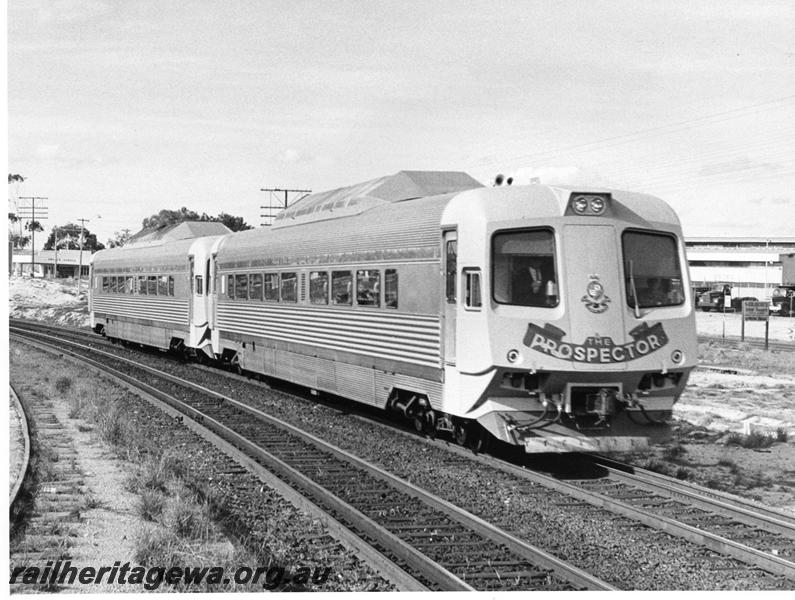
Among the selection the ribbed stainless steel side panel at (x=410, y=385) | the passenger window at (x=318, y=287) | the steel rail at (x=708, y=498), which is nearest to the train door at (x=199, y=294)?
the passenger window at (x=318, y=287)

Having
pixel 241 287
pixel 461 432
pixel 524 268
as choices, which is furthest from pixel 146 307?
pixel 524 268

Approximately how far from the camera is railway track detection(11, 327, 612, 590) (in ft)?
23.3

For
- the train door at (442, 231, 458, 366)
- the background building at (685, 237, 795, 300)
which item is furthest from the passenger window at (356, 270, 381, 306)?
the background building at (685, 237, 795, 300)

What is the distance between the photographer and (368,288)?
13.3 metres

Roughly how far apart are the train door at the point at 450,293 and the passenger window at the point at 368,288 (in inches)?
75.5

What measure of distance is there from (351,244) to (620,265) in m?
4.69

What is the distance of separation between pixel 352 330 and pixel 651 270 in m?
4.76

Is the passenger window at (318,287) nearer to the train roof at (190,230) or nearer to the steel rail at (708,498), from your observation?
the steel rail at (708,498)

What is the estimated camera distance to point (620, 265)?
1045cm

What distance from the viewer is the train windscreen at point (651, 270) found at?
10.6 meters

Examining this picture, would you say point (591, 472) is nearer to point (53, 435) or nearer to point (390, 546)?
point (390, 546)

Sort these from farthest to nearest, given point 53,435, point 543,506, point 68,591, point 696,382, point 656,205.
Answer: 1. point 696,382
2. point 53,435
3. point 656,205
4. point 543,506
5. point 68,591

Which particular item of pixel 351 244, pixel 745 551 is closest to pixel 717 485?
pixel 745 551

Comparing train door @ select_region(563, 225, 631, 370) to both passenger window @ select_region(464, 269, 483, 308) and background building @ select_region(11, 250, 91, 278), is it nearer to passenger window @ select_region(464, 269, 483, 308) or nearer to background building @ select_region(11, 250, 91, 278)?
passenger window @ select_region(464, 269, 483, 308)
